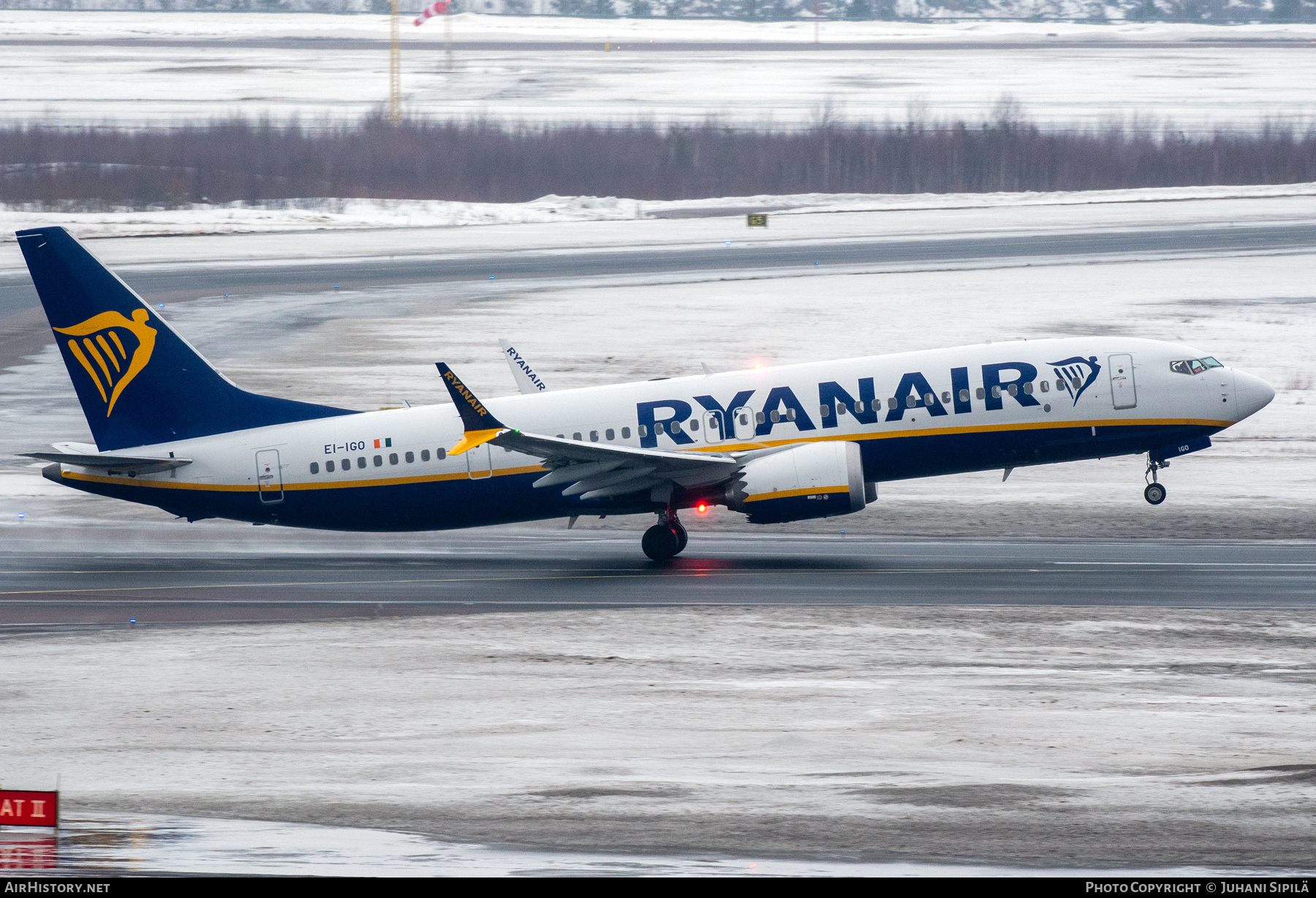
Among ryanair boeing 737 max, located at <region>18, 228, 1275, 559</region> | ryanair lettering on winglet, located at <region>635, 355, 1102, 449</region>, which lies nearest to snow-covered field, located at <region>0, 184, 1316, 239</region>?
ryanair boeing 737 max, located at <region>18, 228, 1275, 559</region>

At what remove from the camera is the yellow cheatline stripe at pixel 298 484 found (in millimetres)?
35531

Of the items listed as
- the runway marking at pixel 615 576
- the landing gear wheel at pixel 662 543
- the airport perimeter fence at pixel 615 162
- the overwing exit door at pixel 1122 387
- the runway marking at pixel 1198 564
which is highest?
the airport perimeter fence at pixel 615 162

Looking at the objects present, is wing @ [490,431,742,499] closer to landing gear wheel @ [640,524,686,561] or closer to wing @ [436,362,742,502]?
wing @ [436,362,742,502]

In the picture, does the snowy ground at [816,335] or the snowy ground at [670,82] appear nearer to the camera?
the snowy ground at [816,335]

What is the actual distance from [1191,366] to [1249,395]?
1460 mm

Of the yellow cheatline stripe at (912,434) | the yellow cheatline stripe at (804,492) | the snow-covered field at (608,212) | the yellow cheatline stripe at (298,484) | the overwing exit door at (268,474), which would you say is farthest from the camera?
the snow-covered field at (608,212)

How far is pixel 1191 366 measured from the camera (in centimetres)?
3647

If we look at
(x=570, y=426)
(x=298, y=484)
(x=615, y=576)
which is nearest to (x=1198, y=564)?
(x=615, y=576)

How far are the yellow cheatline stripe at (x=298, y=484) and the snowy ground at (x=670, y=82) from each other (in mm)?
105144

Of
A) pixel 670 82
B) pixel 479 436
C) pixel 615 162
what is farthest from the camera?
pixel 670 82

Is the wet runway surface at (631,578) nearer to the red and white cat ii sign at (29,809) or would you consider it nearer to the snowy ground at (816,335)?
the snowy ground at (816,335)

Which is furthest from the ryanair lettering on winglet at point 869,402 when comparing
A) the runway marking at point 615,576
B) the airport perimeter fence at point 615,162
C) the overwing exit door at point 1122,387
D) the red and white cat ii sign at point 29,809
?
the airport perimeter fence at point 615,162

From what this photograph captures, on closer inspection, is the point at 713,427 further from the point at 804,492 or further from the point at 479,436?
the point at 479,436

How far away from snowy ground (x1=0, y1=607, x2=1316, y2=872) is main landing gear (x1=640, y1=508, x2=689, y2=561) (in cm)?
536
